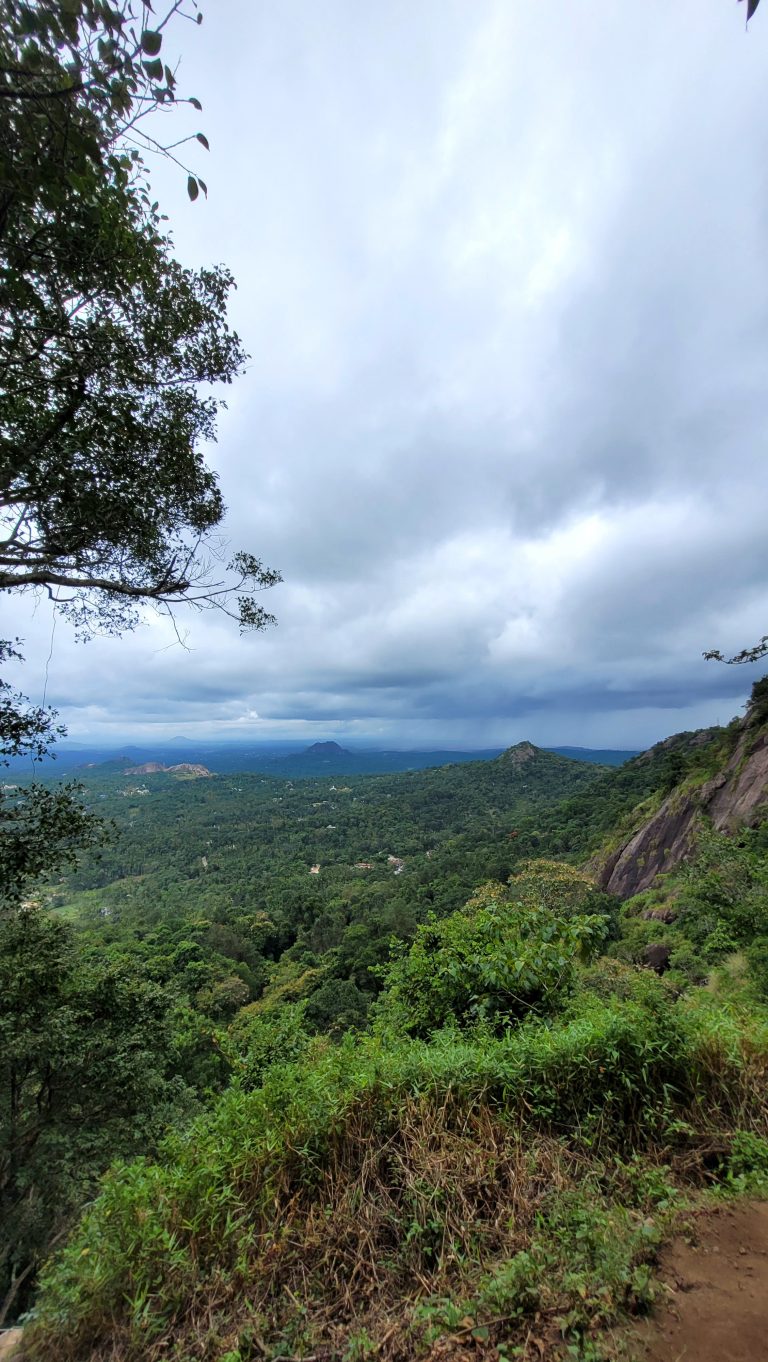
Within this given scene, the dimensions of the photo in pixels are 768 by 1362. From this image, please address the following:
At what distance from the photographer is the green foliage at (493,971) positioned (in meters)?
4.45

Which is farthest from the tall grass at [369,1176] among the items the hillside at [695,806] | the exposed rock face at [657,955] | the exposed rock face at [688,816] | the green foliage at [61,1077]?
the exposed rock face at [688,816]

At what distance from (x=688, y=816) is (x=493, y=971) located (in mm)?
31076

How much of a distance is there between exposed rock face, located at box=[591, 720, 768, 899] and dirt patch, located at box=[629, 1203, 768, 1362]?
24486 mm

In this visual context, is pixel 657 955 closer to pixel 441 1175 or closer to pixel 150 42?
pixel 441 1175

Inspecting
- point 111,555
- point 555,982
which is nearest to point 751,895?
point 555,982

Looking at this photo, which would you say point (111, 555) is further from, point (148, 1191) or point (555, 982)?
point (555, 982)

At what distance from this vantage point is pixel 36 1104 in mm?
9688

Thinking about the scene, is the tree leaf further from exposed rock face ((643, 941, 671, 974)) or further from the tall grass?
exposed rock face ((643, 941, 671, 974))

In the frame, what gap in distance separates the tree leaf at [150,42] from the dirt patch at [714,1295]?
17.6ft

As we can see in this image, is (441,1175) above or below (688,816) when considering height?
above

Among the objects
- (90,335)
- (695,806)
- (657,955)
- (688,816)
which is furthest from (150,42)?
(688,816)

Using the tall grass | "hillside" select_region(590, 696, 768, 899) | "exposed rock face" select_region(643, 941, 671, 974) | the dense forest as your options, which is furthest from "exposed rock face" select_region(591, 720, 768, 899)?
the tall grass

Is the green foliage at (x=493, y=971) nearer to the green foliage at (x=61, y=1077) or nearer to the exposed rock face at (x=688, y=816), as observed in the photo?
the green foliage at (x=61, y=1077)

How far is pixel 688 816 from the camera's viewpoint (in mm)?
29109
